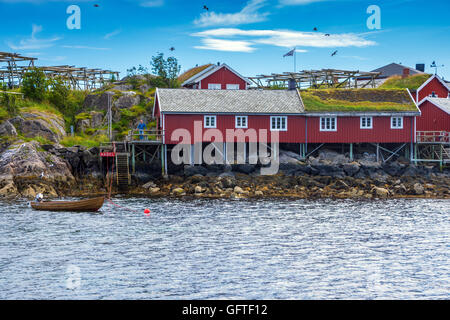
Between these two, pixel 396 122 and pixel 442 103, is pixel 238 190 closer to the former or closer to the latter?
pixel 396 122

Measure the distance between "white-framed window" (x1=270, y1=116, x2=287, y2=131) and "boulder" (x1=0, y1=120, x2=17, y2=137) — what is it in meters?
20.2

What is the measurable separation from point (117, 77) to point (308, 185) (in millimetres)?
35052

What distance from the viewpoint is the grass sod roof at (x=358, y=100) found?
52.3 meters

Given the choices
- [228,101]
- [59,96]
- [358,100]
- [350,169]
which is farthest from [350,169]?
[59,96]

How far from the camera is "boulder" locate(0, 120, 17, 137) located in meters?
49.3

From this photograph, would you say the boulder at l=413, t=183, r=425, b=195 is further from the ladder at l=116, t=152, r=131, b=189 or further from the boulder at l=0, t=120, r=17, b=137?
the boulder at l=0, t=120, r=17, b=137

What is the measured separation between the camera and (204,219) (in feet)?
114

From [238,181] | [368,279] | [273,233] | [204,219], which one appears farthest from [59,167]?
[368,279]

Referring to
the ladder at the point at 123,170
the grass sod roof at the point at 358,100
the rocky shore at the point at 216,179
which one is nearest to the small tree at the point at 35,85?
the rocky shore at the point at 216,179

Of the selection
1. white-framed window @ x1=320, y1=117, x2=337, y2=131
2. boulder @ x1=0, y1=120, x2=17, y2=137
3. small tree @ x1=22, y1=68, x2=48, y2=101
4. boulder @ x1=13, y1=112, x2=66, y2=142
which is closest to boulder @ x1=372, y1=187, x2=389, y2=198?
white-framed window @ x1=320, y1=117, x2=337, y2=131

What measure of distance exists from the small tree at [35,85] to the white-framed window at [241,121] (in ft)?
63.2

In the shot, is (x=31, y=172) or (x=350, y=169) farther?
(x=350, y=169)

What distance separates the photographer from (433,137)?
53.1m

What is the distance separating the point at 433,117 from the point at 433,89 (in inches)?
259
